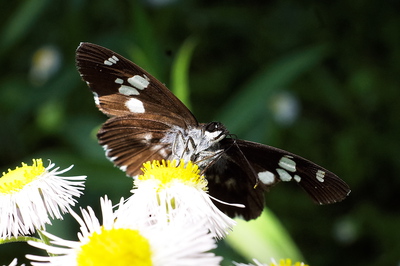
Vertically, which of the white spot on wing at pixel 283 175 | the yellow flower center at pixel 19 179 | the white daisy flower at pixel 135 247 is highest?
the yellow flower center at pixel 19 179

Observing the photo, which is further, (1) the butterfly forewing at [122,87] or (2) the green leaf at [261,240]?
(2) the green leaf at [261,240]

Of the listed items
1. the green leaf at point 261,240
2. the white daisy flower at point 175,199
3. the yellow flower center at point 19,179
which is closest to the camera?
the white daisy flower at point 175,199

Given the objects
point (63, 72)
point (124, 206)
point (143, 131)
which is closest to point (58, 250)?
point (124, 206)

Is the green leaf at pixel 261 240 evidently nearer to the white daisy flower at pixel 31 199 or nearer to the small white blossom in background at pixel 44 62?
the white daisy flower at pixel 31 199

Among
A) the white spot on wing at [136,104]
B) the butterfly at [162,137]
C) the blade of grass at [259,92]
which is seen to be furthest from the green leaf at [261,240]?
the white spot on wing at [136,104]

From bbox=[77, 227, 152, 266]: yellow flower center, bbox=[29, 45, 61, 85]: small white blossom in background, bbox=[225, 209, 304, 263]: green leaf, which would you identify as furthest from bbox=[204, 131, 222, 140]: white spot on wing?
bbox=[29, 45, 61, 85]: small white blossom in background

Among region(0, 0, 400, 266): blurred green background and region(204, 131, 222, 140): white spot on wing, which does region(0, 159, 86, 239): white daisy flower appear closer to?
region(204, 131, 222, 140): white spot on wing
